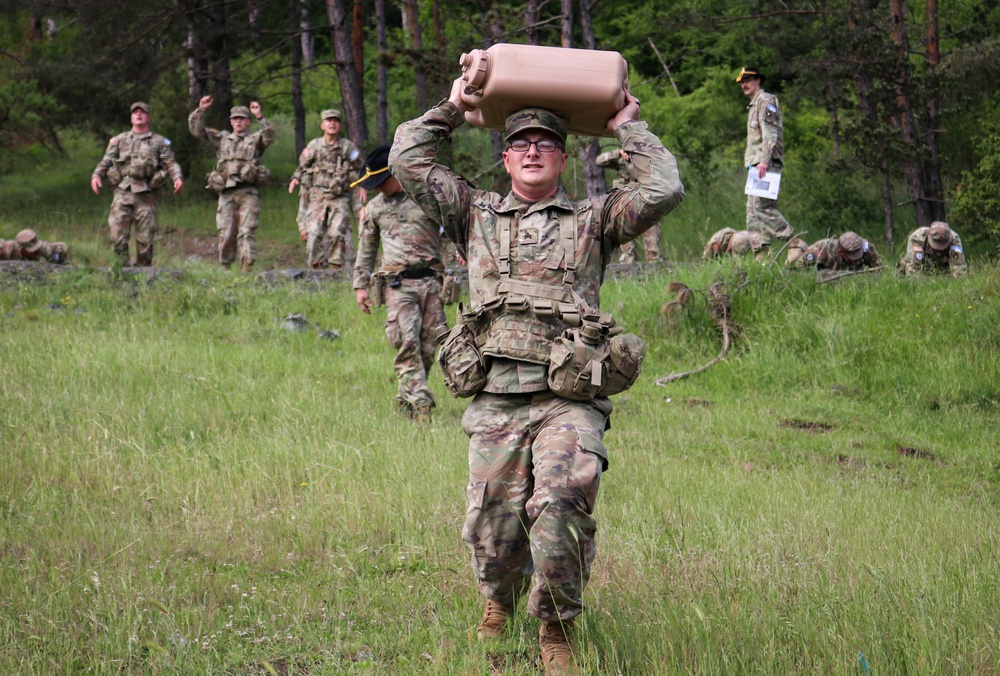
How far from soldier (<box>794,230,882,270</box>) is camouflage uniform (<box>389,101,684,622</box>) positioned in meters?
10.4

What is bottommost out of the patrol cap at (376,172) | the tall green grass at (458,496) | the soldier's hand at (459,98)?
the tall green grass at (458,496)

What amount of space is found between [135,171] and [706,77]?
16.6 meters

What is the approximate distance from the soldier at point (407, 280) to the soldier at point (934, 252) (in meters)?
7.27

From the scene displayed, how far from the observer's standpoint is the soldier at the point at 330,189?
1805 cm

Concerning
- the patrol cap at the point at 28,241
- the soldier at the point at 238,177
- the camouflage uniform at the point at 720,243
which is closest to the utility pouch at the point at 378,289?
the camouflage uniform at the point at 720,243

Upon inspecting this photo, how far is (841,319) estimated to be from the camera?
12.7m

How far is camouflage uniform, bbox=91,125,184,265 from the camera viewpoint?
1731cm

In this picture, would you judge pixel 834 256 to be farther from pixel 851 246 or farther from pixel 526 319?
pixel 526 319

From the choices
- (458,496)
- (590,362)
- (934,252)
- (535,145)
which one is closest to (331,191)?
(934,252)

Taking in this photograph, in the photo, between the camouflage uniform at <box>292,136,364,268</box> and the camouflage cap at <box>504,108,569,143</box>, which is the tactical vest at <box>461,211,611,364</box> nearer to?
the camouflage cap at <box>504,108,569,143</box>

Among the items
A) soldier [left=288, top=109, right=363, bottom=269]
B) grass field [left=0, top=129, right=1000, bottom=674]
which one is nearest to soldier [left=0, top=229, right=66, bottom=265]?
grass field [left=0, top=129, right=1000, bottom=674]

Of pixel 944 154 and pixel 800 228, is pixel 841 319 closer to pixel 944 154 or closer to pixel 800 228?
pixel 800 228

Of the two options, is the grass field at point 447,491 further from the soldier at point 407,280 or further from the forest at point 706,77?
the forest at point 706,77

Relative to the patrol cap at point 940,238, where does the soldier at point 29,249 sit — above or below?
above
